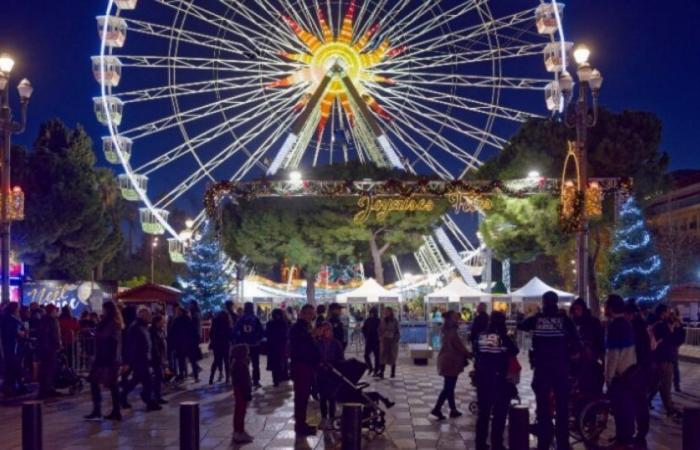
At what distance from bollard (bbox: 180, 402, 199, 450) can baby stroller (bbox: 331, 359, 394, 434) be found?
3.52m

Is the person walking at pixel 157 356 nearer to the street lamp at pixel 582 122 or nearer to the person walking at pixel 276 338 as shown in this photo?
the person walking at pixel 276 338

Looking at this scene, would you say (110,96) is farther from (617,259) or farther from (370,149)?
(617,259)

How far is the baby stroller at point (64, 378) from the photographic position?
15.5 meters

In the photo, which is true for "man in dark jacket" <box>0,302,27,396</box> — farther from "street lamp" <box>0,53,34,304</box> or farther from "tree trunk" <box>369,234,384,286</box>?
"tree trunk" <box>369,234,384,286</box>

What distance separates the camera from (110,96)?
30453 millimetres

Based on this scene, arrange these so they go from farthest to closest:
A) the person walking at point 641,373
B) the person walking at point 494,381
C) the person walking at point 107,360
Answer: the person walking at point 107,360
the person walking at point 641,373
the person walking at point 494,381

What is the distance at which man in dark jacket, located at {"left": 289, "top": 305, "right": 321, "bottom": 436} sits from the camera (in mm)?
10516

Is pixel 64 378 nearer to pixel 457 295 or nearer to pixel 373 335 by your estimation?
pixel 373 335

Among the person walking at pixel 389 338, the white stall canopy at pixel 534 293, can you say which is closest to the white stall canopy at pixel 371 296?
the white stall canopy at pixel 534 293

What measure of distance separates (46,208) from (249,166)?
45.7 feet

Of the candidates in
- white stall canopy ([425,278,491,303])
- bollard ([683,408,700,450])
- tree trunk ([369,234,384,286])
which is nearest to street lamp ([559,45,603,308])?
bollard ([683,408,700,450])

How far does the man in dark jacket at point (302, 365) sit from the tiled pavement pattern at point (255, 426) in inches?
10.5

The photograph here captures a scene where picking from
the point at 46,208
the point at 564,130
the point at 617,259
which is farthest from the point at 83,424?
the point at 46,208

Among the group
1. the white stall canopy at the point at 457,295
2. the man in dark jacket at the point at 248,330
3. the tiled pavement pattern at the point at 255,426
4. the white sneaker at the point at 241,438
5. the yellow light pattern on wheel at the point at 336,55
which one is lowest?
the tiled pavement pattern at the point at 255,426
